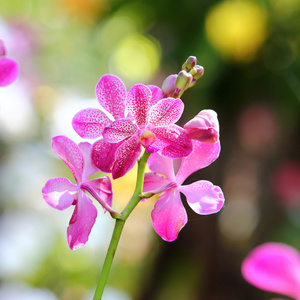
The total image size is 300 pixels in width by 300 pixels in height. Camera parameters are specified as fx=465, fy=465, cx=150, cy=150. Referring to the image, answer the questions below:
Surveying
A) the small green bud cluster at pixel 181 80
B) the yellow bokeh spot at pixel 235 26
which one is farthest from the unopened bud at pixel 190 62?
the yellow bokeh spot at pixel 235 26

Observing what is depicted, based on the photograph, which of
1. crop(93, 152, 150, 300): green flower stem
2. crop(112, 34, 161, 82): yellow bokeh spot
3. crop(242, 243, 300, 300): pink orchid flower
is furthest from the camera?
crop(112, 34, 161, 82): yellow bokeh spot

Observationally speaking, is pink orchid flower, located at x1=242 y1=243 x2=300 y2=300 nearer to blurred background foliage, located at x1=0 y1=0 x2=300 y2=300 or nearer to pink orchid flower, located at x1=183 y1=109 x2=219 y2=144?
pink orchid flower, located at x1=183 y1=109 x2=219 y2=144

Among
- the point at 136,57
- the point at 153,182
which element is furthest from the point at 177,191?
the point at 136,57

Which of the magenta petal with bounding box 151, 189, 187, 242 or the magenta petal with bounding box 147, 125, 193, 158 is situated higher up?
the magenta petal with bounding box 147, 125, 193, 158

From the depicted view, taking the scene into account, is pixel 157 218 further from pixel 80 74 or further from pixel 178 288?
pixel 80 74

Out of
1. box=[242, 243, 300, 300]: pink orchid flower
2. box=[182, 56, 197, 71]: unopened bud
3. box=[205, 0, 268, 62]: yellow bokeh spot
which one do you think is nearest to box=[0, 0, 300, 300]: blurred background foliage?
box=[205, 0, 268, 62]: yellow bokeh spot

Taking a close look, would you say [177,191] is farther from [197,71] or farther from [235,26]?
[235,26]

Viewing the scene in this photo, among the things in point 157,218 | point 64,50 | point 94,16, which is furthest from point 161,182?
point 64,50
